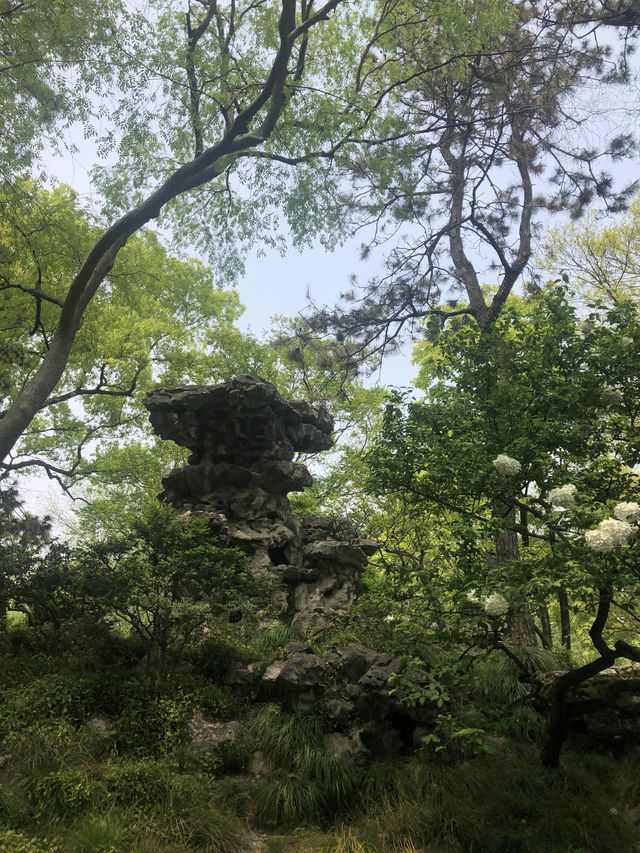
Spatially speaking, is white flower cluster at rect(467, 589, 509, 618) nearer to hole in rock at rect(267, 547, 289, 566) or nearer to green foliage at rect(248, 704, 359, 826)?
green foliage at rect(248, 704, 359, 826)

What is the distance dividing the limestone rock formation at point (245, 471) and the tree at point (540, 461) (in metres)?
3.45

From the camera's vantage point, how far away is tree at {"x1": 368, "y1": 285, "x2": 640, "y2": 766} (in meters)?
3.63

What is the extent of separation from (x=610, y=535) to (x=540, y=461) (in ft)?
4.05

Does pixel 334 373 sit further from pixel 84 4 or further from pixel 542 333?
pixel 84 4

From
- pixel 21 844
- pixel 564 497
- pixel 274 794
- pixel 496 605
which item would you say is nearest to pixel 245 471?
pixel 274 794

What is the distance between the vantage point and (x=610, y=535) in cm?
319

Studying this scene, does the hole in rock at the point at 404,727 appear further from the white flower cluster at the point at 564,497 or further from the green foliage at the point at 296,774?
the white flower cluster at the point at 564,497

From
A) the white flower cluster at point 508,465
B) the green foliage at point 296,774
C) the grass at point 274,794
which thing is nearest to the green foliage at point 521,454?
the white flower cluster at point 508,465

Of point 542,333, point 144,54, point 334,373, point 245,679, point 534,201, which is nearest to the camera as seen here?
point 542,333

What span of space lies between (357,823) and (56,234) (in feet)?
33.3

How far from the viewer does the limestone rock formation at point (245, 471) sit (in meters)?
8.83

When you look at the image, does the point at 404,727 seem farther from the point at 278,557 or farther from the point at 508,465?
the point at 278,557

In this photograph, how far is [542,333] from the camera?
5484 millimetres

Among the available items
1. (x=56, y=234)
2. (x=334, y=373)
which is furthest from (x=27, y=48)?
(x=334, y=373)
